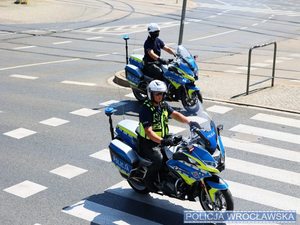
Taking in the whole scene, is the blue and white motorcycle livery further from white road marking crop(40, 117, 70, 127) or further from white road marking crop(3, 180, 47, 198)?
white road marking crop(3, 180, 47, 198)

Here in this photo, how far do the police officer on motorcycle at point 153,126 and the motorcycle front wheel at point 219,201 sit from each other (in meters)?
0.77

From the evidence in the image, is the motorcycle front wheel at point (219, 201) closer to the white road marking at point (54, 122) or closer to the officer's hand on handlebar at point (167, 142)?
the officer's hand on handlebar at point (167, 142)

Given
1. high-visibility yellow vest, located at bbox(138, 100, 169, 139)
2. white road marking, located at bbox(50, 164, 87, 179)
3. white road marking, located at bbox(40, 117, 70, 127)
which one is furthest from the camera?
white road marking, located at bbox(40, 117, 70, 127)

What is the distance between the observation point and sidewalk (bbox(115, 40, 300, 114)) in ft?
45.2

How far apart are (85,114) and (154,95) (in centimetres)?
561

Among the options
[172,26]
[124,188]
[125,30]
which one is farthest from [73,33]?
[124,188]

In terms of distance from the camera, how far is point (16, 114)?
12.7m

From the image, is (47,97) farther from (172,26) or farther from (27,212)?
(172,26)

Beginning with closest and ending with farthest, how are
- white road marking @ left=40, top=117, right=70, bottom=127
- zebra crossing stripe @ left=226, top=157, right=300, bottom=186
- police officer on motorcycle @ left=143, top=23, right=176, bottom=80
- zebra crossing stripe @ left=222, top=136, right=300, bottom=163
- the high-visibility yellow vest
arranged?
1. the high-visibility yellow vest
2. zebra crossing stripe @ left=226, top=157, right=300, bottom=186
3. zebra crossing stripe @ left=222, top=136, right=300, bottom=163
4. white road marking @ left=40, top=117, right=70, bottom=127
5. police officer on motorcycle @ left=143, top=23, right=176, bottom=80

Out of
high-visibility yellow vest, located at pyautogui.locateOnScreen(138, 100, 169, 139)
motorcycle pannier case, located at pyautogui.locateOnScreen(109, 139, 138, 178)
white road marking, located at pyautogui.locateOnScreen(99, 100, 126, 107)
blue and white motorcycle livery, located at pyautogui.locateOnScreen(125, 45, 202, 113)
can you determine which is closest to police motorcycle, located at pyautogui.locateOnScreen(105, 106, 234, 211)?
motorcycle pannier case, located at pyautogui.locateOnScreen(109, 139, 138, 178)

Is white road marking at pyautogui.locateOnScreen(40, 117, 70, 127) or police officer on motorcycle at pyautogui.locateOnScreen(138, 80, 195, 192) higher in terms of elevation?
police officer on motorcycle at pyautogui.locateOnScreen(138, 80, 195, 192)

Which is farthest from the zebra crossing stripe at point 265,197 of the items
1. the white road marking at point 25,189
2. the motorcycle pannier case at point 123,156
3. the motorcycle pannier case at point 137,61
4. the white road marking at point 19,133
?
the motorcycle pannier case at point 137,61

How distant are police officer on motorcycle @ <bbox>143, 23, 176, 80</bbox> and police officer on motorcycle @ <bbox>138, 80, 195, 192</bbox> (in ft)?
17.4

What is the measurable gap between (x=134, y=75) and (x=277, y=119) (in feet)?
12.2
